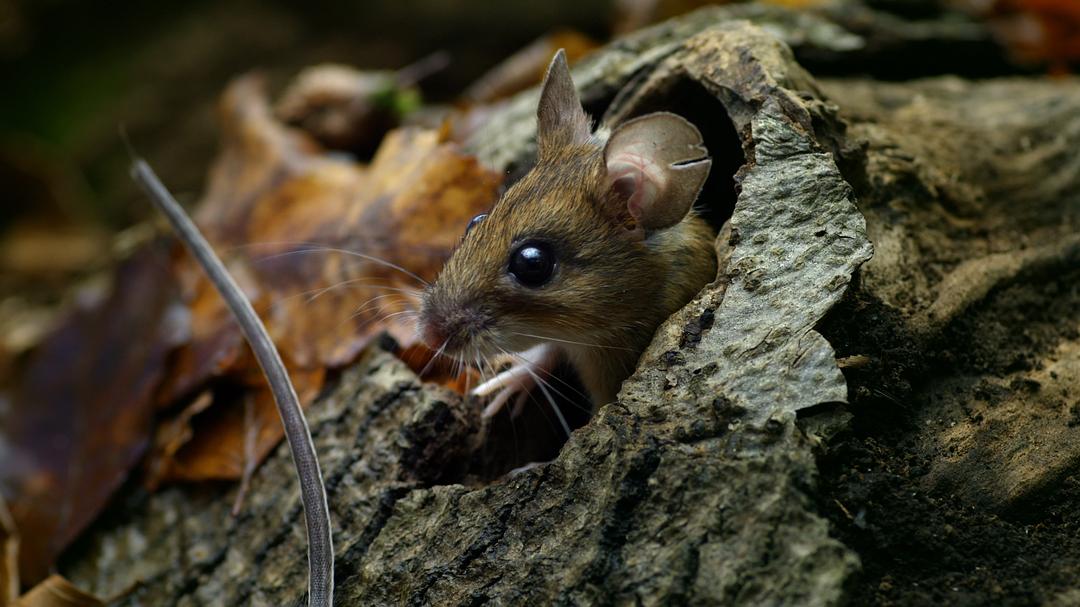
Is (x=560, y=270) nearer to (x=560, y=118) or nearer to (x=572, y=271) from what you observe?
(x=572, y=271)

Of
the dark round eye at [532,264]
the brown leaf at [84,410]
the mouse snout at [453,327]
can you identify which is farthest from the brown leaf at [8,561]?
the dark round eye at [532,264]

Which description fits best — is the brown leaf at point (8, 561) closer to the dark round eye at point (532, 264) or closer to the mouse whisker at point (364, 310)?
the mouse whisker at point (364, 310)

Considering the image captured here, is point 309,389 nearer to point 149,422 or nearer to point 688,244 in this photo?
point 149,422

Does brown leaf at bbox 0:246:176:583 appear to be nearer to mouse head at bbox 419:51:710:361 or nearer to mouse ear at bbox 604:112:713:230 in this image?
mouse head at bbox 419:51:710:361

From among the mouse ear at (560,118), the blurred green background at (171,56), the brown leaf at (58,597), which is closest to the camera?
the brown leaf at (58,597)

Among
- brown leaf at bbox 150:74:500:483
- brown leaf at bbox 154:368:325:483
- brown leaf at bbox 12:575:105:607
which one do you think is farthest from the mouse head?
brown leaf at bbox 12:575:105:607

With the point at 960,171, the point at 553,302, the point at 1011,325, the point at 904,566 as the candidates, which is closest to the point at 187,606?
the point at 553,302

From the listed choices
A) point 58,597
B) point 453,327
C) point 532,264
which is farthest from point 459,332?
point 58,597
